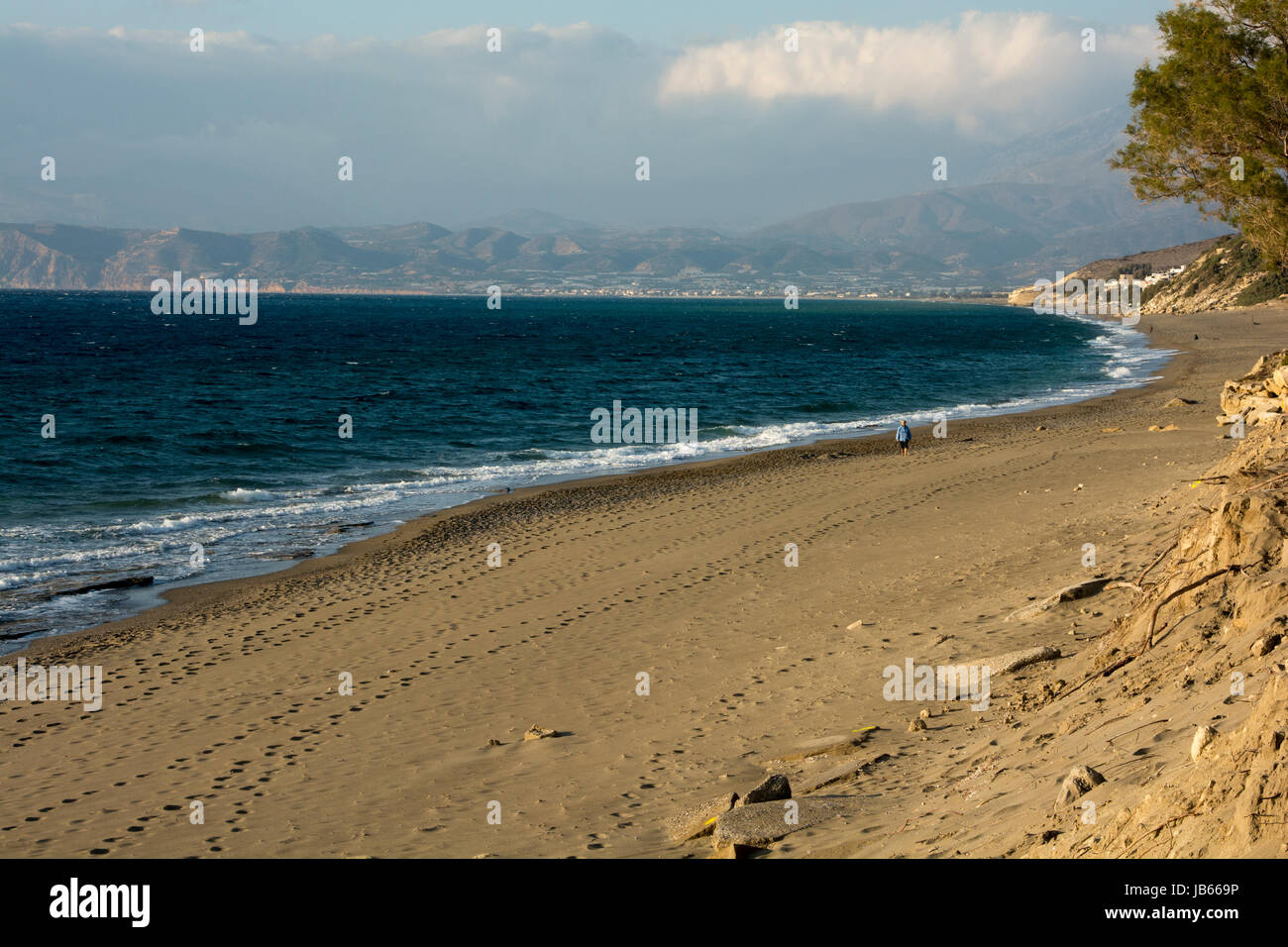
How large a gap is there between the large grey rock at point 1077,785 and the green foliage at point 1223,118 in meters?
15.8

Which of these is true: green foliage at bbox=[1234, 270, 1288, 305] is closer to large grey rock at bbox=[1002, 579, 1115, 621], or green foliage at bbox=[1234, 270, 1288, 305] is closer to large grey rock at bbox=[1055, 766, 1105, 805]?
large grey rock at bbox=[1002, 579, 1115, 621]

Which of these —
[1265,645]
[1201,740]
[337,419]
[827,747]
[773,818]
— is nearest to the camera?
[1201,740]

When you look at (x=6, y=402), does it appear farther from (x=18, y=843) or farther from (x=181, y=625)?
(x=18, y=843)

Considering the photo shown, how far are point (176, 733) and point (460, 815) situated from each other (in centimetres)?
437

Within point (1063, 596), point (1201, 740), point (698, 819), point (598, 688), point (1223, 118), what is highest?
point (1223, 118)

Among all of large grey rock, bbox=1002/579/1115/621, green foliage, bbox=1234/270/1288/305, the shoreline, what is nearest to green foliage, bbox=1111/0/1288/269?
large grey rock, bbox=1002/579/1115/621

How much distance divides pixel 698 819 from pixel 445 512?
17.2m

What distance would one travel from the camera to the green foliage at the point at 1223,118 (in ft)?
56.0

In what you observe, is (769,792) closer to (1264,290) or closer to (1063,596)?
(1063,596)

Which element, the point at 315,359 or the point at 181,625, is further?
the point at 315,359

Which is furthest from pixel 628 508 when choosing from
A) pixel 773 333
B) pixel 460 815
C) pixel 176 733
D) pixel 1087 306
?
pixel 1087 306

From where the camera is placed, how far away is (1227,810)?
447cm

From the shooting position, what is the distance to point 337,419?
40.2m

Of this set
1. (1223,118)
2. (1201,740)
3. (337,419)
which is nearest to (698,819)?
(1201,740)
